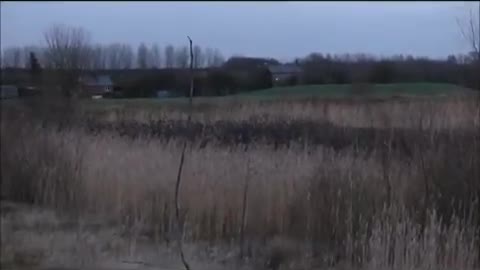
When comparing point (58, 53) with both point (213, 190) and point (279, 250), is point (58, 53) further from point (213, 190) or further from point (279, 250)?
point (279, 250)

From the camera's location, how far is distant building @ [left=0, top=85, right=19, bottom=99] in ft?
25.2

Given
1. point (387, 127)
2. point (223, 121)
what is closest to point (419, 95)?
point (223, 121)

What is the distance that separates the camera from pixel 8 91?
790cm

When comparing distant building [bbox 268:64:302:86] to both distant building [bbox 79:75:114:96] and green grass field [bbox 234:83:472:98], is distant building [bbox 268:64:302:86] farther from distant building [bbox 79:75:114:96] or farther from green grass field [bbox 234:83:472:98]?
distant building [bbox 79:75:114:96]

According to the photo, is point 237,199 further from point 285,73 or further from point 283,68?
point 285,73

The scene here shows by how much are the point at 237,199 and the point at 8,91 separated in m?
2.49

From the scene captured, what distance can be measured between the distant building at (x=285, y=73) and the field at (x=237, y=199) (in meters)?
1.03

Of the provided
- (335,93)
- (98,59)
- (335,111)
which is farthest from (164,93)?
(335,111)

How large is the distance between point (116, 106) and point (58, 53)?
171cm

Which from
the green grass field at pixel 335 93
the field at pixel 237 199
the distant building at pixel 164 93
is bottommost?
the field at pixel 237 199

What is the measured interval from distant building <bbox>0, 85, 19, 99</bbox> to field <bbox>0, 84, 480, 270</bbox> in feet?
0.77

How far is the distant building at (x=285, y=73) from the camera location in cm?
1129

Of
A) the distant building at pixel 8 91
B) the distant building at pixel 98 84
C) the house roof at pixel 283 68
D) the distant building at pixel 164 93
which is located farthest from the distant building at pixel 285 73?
the distant building at pixel 8 91

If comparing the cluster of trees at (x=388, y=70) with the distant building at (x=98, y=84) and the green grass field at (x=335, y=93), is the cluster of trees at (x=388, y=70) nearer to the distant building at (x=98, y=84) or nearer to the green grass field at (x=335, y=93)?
the green grass field at (x=335, y=93)
